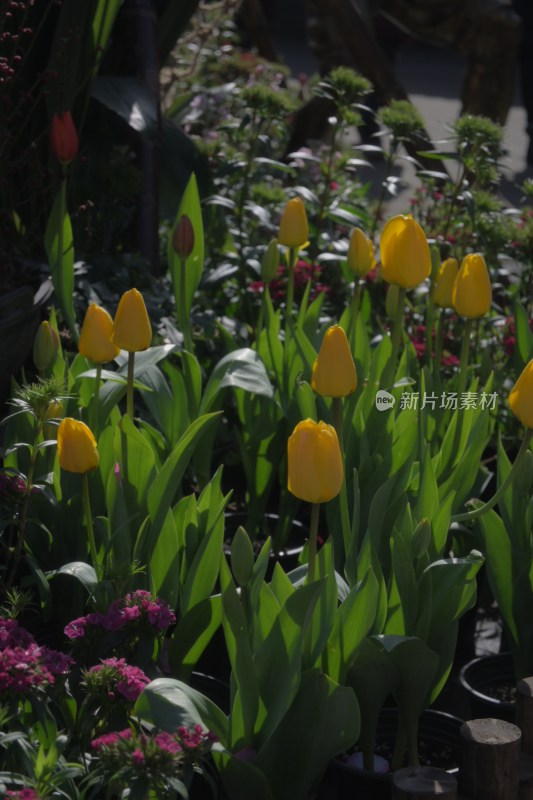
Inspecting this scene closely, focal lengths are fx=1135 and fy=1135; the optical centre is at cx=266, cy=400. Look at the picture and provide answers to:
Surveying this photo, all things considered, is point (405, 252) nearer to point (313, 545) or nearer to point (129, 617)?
point (313, 545)

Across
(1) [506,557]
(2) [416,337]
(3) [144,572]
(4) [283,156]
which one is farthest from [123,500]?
(4) [283,156]

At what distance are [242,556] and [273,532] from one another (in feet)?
3.58

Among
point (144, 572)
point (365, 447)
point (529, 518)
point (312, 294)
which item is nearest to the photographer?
point (144, 572)

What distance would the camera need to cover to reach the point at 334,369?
5.38 feet

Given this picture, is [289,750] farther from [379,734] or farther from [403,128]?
[403,128]

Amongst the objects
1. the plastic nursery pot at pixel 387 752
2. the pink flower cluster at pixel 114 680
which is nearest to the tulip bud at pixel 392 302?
the plastic nursery pot at pixel 387 752

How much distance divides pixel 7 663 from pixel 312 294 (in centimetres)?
204

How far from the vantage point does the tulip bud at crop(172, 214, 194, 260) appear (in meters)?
2.29

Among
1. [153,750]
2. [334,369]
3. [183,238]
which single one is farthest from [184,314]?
[153,750]

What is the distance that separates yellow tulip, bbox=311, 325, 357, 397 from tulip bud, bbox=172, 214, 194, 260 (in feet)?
2.41

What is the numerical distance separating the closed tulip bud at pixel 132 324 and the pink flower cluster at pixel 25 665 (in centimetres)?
52

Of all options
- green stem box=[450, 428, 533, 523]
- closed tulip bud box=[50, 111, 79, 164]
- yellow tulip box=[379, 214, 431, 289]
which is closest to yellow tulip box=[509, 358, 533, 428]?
green stem box=[450, 428, 533, 523]

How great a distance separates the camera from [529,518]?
1984mm

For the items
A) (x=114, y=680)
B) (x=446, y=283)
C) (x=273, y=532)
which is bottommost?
(x=273, y=532)
